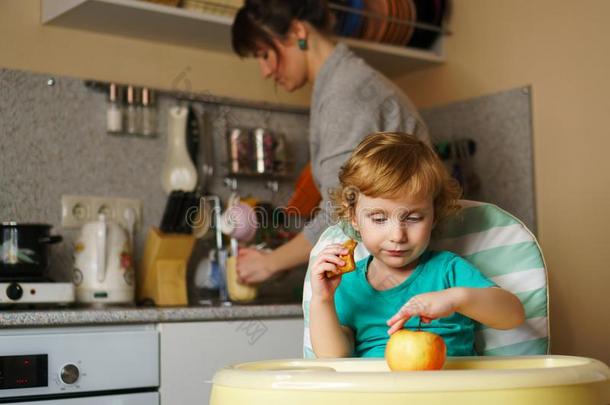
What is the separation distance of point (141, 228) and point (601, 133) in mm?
1305

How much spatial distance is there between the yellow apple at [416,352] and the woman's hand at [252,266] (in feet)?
4.05

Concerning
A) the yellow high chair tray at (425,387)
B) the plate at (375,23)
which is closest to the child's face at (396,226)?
the yellow high chair tray at (425,387)

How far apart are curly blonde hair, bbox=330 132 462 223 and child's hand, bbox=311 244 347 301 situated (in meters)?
0.13

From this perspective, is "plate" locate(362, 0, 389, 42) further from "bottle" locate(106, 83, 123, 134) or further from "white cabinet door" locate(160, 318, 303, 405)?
"white cabinet door" locate(160, 318, 303, 405)

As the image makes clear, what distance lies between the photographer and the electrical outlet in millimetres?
2377

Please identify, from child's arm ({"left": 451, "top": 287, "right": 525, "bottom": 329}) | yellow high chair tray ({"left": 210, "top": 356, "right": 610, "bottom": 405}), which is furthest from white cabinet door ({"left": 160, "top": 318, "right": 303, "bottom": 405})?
yellow high chair tray ({"left": 210, "top": 356, "right": 610, "bottom": 405})

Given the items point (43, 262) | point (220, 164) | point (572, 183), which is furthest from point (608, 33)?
point (43, 262)

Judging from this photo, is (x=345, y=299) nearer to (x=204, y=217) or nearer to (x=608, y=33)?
(x=204, y=217)

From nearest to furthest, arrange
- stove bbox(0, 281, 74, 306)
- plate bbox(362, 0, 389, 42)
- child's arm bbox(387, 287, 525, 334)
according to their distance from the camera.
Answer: child's arm bbox(387, 287, 525, 334) → stove bbox(0, 281, 74, 306) → plate bbox(362, 0, 389, 42)

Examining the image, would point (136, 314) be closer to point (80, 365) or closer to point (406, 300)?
point (80, 365)

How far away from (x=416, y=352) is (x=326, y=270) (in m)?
0.27

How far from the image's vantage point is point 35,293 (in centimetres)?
200

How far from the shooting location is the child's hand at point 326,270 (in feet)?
4.28

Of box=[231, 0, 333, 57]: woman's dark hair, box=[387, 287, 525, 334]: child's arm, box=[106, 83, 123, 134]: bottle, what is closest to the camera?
box=[387, 287, 525, 334]: child's arm
